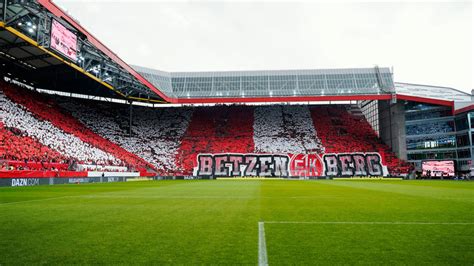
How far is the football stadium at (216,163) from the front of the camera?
555cm

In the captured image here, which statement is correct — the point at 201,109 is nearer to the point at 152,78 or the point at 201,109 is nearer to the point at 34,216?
the point at 152,78

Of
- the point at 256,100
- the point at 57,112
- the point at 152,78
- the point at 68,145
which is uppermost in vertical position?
the point at 152,78

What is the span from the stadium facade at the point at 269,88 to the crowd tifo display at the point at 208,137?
3.28 m

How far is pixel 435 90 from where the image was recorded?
69.2 m

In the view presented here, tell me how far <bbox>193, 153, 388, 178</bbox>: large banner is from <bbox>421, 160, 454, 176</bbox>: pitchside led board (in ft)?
20.8

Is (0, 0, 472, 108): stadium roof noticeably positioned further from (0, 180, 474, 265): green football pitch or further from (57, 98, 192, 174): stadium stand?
(0, 180, 474, 265): green football pitch

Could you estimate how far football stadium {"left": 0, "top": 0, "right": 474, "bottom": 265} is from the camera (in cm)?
555

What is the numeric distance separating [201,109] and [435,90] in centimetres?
4666

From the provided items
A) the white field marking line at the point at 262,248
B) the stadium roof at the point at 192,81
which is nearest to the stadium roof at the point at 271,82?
the stadium roof at the point at 192,81

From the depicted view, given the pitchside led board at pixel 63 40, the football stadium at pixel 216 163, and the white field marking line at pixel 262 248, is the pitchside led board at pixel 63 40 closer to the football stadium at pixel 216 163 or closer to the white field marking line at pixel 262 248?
the football stadium at pixel 216 163

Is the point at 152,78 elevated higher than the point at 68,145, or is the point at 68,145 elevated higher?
the point at 152,78

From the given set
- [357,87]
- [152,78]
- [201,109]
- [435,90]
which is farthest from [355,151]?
[152,78]

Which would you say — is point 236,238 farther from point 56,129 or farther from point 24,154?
point 56,129

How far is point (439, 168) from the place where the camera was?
48.3 m
